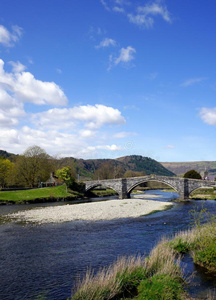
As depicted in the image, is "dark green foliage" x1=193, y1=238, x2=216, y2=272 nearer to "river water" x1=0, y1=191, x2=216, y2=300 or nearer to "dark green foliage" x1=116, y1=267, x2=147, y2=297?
"river water" x1=0, y1=191, x2=216, y2=300

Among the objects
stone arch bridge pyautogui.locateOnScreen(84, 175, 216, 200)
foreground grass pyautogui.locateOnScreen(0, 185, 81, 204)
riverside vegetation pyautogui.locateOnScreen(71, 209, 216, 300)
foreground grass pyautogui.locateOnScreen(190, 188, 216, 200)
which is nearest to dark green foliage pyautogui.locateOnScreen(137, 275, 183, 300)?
riverside vegetation pyautogui.locateOnScreen(71, 209, 216, 300)

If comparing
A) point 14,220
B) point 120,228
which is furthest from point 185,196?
point 14,220

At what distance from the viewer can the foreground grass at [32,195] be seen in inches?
2822

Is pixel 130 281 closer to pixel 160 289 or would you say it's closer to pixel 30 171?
pixel 160 289

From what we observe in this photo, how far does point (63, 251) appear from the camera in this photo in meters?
23.4

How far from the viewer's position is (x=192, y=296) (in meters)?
13.9

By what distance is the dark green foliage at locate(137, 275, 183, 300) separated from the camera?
12.4 meters

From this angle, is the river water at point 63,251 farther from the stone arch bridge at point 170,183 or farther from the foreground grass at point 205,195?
the foreground grass at point 205,195

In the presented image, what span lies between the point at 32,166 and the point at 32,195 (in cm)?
2433

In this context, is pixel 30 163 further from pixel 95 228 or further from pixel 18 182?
pixel 95 228

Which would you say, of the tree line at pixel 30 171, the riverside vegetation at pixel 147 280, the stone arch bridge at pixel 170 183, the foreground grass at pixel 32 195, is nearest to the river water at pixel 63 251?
the riverside vegetation at pixel 147 280

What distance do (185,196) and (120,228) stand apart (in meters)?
53.6

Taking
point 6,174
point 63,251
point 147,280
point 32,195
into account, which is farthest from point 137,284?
point 6,174

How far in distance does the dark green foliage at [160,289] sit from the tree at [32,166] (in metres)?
92.6
